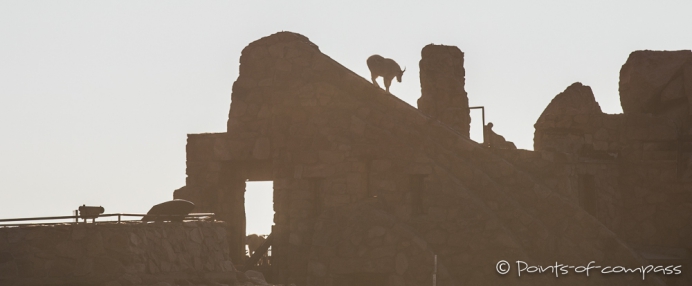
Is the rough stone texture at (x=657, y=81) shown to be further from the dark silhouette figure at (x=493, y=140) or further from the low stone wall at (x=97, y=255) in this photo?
the low stone wall at (x=97, y=255)

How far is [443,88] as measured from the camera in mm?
30094

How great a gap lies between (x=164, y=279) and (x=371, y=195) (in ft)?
25.9

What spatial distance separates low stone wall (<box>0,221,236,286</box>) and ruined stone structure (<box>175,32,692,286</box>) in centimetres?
624

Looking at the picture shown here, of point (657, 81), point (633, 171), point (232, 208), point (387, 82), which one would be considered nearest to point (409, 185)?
point (387, 82)

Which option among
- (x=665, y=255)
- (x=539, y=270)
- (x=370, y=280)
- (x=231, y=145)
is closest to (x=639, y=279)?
(x=539, y=270)

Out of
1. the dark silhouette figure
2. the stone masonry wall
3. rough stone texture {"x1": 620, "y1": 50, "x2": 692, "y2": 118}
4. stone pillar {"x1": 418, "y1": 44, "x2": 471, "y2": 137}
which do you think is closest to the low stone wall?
the dark silhouette figure

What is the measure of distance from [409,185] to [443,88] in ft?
20.3

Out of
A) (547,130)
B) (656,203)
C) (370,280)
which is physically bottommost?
(370,280)

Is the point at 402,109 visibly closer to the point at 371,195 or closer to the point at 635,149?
the point at 371,195

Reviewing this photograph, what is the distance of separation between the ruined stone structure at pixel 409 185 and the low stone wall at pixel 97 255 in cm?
624

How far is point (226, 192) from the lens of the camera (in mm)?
27438

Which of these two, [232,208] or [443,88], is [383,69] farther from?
[232,208]

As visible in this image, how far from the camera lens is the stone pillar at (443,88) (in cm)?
2986

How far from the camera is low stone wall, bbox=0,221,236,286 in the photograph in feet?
55.3
